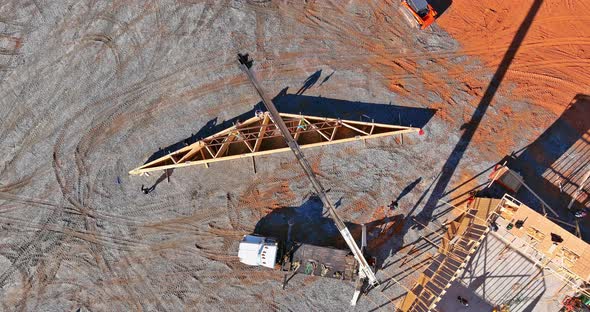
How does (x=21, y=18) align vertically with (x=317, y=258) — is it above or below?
above

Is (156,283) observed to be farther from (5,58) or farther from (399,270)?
(5,58)

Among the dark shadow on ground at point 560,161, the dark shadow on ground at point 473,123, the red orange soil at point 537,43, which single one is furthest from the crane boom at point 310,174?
the red orange soil at point 537,43

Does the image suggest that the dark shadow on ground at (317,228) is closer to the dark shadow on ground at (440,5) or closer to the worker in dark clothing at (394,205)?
the worker in dark clothing at (394,205)

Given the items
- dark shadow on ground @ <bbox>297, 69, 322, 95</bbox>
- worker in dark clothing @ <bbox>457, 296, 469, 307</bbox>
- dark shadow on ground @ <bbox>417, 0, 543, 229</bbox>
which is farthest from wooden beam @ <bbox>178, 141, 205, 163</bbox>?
worker in dark clothing @ <bbox>457, 296, 469, 307</bbox>

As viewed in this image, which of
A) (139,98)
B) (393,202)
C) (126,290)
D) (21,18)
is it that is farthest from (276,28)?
(126,290)

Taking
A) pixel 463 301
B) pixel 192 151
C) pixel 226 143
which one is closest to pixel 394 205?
pixel 463 301
